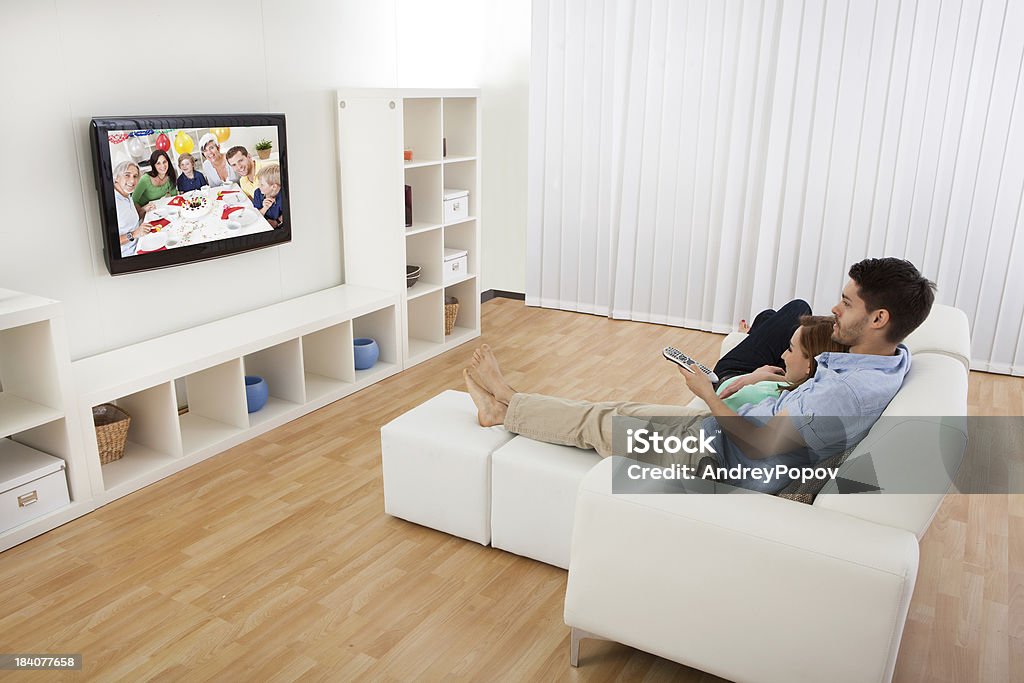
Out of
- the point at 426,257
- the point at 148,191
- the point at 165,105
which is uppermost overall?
the point at 165,105

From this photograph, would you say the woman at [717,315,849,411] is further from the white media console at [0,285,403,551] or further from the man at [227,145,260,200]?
the man at [227,145,260,200]

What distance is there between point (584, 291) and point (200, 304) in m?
2.64

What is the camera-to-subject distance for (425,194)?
177 inches

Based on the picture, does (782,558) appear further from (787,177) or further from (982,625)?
(787,177)

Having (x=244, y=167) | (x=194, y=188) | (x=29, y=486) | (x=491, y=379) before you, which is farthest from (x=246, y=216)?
(x=491, y=379)

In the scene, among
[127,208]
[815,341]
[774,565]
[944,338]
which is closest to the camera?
[774,565]

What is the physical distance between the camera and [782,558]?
1716 millimetres

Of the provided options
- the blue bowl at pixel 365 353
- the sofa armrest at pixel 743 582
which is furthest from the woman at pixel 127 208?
the sofa armrest at pixel 743 582

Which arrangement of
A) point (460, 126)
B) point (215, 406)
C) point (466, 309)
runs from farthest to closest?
point (466, 309)
point (460, 126)
point (215, 406)

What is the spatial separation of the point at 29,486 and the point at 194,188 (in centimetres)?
141

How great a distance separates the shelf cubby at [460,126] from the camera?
15.0 feet

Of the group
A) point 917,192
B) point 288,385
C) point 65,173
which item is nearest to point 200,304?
point 288,385

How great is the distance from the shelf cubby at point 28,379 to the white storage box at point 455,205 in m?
2.29

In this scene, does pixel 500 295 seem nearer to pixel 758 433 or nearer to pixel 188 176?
pixel 188 176
